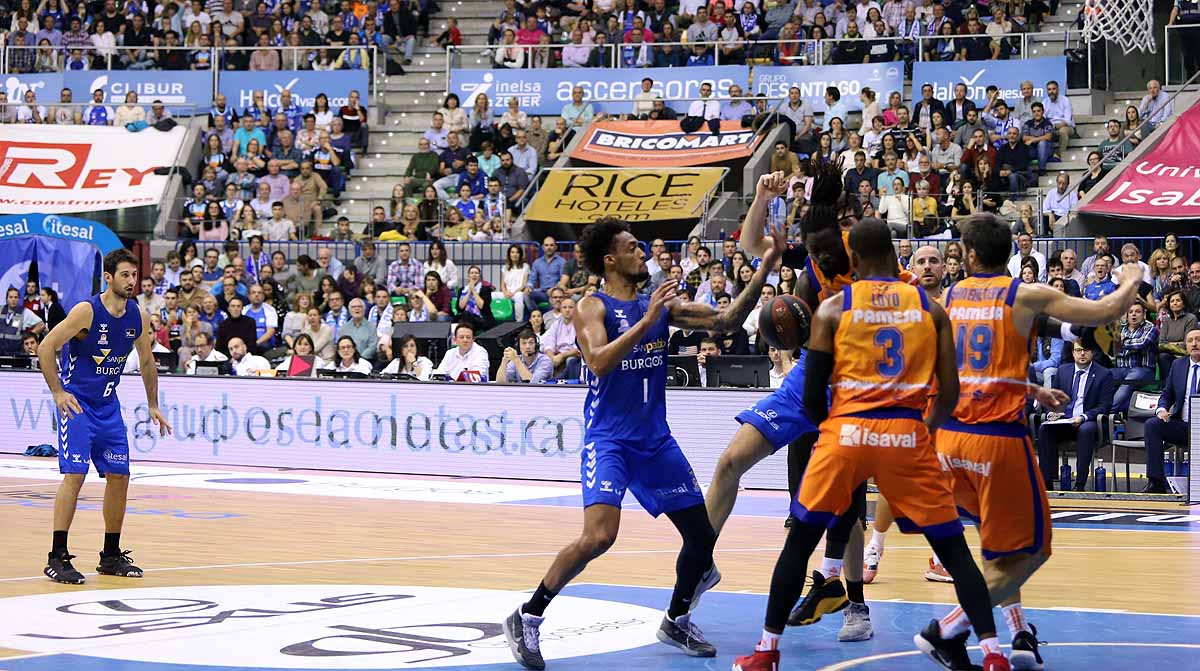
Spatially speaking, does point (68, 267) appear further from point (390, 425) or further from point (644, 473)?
point (644, 473)

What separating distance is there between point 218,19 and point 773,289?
16545mm

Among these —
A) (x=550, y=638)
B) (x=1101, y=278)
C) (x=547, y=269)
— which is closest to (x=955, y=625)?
(x=550, y=638)

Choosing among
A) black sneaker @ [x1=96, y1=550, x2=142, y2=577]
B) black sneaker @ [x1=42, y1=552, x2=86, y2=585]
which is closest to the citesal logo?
black sneaker @ [x1=42, y1=552, x2=86, y2=585]

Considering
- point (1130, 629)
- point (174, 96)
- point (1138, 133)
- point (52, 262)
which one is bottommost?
point (1130, 629)

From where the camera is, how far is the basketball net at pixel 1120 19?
20078 millimetres

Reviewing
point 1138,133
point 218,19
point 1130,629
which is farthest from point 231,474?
point 218,19

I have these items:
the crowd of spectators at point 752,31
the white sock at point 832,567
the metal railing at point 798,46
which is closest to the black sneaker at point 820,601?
the white sock at point 832,567

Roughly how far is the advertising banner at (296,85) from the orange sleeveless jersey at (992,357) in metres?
21.8

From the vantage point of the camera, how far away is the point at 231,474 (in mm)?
16953

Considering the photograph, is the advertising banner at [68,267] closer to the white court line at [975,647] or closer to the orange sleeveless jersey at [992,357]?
the white court line at [975,647]

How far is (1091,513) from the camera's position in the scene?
13430mm

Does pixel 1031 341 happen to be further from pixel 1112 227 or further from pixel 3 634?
pixel 1112 227

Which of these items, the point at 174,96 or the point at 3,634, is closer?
the point at 3,634

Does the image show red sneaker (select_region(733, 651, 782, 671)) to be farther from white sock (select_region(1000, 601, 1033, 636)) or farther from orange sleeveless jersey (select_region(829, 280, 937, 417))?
white sock (select_region(1000, 601, 1033, 636))
